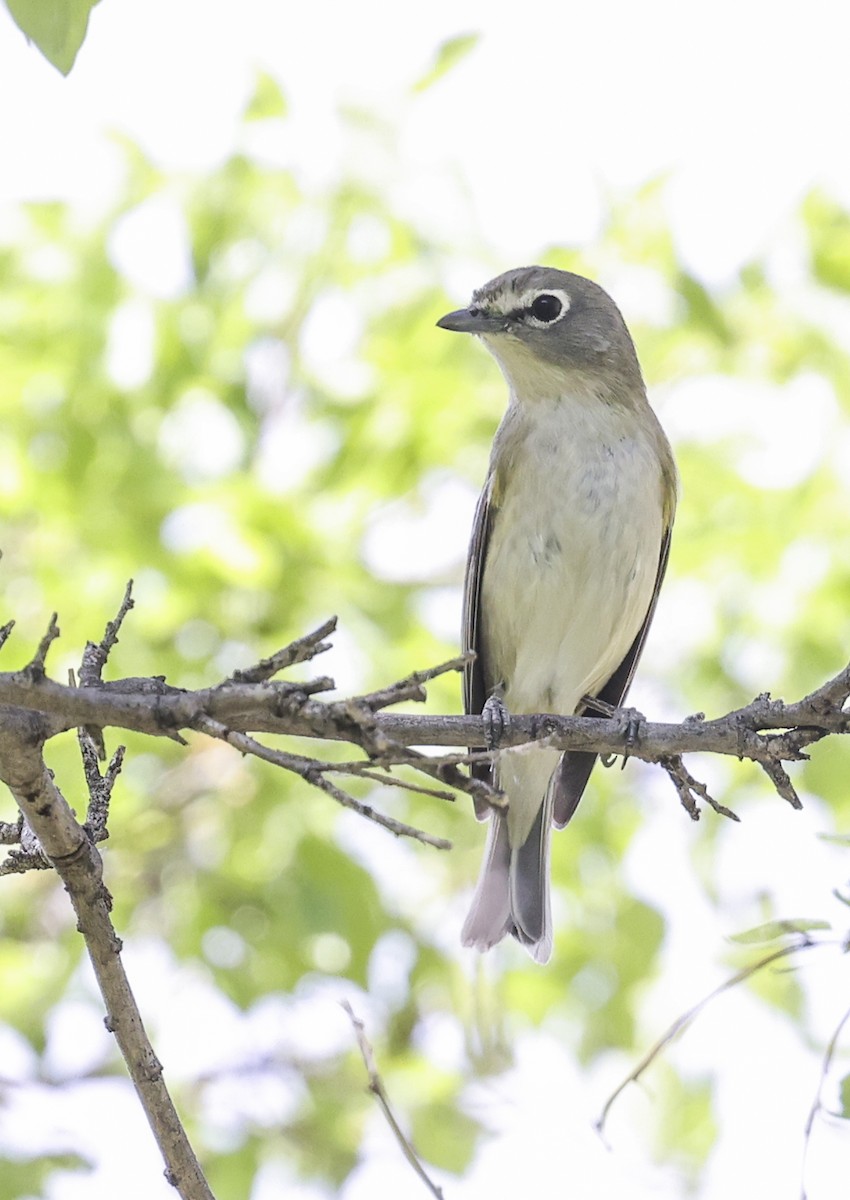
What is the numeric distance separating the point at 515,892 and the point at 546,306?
7.91 ft

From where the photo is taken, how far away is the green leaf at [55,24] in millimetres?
1706

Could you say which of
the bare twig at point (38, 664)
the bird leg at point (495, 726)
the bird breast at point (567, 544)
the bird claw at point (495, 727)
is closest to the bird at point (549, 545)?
the bird breast at point (567, 544)

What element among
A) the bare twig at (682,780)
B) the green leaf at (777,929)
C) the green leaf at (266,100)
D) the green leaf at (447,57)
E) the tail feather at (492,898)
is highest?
the green leaf at (266,100)

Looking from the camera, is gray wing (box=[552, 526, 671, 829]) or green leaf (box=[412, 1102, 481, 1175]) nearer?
green leaf (box=[412, 1102, 481, 1175])

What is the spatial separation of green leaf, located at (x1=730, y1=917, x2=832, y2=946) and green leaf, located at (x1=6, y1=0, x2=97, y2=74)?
2.29m

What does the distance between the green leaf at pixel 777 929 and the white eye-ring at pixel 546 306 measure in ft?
10.5

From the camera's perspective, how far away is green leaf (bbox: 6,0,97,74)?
1706 millimetres

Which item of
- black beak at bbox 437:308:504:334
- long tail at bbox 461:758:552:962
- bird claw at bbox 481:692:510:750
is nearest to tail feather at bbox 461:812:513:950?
long tail at bbox 461:758:552:962

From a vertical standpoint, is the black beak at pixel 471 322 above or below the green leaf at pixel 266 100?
below

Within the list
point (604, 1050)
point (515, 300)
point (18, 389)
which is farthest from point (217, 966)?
point (515, 300)

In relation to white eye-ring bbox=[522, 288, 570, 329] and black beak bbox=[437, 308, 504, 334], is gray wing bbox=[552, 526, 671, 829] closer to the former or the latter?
white eye-ring bbox=[522, 288, 570, 329]

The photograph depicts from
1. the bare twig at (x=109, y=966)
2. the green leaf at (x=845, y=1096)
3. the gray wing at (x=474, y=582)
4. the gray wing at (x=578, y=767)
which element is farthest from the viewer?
the gray wing at (x=578, y=767)

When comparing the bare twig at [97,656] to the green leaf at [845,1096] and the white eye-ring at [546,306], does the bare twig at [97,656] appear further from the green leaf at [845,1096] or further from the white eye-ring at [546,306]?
the white eye-ring at [546,306]

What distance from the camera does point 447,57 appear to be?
5551mm
